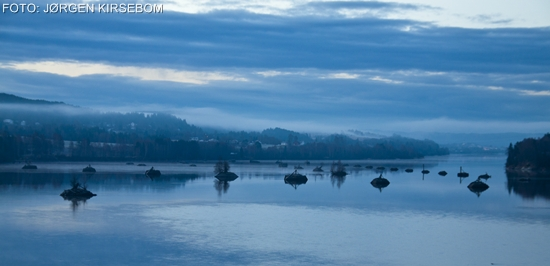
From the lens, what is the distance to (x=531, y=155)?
114 m

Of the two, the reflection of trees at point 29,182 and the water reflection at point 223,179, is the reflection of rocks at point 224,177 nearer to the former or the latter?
the water reflection at point 223,179

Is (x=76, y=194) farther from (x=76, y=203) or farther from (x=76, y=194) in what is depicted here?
(x=76, y=203)

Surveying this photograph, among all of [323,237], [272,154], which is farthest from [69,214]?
[272,154]

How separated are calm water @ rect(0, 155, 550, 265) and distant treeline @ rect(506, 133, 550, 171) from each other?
186ft

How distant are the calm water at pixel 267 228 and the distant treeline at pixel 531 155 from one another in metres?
56.6

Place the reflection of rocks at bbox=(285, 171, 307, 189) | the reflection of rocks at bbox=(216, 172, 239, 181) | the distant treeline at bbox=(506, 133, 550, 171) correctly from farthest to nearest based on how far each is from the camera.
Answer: the distant treeline at bbox=(506, 133, 550, 171) → the reflection of rocks at bbox=(216, 172, 239, 181) → the reflection of rocks at bbox=(285, 171, 307, 189)

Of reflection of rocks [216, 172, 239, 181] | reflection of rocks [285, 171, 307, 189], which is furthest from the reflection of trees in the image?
reflection of rocks [285, 171, 307, 189]

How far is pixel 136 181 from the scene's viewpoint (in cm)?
6844

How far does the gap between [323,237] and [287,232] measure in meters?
2.01

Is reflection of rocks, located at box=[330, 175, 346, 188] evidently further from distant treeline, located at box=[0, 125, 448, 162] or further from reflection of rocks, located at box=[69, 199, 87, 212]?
distant treeline, located at box=[0, 125, 448, 162]

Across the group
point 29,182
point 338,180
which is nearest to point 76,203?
point 29,182

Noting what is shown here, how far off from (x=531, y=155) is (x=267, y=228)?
304ft

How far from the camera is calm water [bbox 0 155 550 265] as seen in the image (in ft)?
84.9

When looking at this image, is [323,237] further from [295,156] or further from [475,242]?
[295,156]
